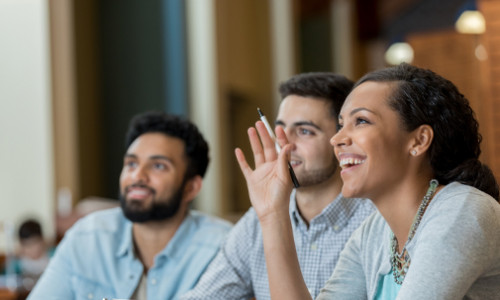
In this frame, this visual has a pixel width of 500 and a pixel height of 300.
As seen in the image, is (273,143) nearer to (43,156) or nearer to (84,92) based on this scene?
(43,156)

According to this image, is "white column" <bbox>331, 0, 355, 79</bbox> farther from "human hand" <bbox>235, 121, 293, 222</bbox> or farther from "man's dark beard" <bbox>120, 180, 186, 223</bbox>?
"human hand" <bbox>235, 121, 293, 222</bbox>

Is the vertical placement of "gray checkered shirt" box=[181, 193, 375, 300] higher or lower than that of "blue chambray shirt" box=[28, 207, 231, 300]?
higher

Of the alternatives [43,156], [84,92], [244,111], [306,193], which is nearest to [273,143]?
[306,193]

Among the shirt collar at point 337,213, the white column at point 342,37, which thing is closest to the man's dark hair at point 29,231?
the shirt collar at point 337,213

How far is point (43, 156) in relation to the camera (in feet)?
17.8

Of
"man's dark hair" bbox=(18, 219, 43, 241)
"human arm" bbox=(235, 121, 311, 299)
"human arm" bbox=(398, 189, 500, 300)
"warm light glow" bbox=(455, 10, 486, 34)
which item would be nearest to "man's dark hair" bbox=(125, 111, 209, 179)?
"human arm" bbox=(235, 121, 311, 299)

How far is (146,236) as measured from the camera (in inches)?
96.8

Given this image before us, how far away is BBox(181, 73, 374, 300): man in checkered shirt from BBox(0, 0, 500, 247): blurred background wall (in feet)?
11.5

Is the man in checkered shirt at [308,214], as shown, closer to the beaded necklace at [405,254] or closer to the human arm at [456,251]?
the beaded necklace at [405,254]

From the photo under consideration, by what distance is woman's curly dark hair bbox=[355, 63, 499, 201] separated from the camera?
1422 mm

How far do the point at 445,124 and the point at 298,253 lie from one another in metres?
0.76

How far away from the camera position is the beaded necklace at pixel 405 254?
4.65 ft

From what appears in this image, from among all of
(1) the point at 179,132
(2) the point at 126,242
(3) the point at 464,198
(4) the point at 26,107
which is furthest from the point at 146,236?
(4) the point at 26,107

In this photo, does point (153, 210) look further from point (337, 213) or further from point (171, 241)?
point (337, 213)
